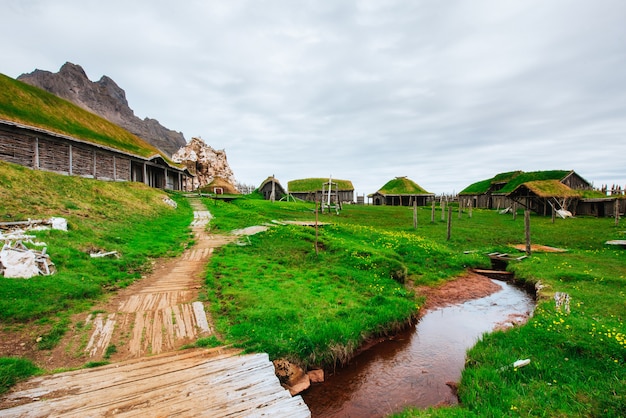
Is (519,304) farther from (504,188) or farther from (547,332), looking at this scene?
(504,188)

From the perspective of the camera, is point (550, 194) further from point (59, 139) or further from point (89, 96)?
point (89, 96)

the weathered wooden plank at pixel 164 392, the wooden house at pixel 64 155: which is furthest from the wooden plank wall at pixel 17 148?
the weathered wooden plank at pixel 164 392

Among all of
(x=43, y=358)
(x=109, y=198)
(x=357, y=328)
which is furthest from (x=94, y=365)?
(x=109, y=198)

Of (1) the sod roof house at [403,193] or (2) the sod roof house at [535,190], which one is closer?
(2) the sod roof house at [535,190]

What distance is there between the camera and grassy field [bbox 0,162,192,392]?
7258 mm

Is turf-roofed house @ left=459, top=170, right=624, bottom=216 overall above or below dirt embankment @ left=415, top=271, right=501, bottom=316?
above

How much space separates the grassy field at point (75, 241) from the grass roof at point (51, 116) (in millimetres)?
6062

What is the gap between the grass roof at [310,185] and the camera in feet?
209

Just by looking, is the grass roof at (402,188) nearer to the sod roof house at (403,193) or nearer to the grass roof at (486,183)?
the sod roof house at (403,193)

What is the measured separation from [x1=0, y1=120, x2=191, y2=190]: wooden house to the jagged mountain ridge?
3854 inches

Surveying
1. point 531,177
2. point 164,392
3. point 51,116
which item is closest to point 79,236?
point 164,392

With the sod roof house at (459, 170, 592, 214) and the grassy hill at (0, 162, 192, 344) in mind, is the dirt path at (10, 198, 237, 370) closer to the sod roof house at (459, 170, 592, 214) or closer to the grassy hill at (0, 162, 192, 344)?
the grassy hill at (0, 162, 192, 344)

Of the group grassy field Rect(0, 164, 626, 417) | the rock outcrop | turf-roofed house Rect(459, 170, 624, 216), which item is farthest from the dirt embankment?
the rock outcrop

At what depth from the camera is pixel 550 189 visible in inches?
1604
